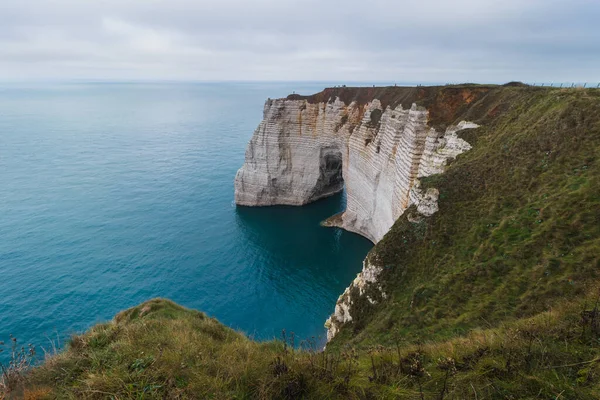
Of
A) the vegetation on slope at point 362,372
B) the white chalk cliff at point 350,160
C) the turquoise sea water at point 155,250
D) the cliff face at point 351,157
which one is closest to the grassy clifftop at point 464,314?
the vegetation on slope at point 362,372

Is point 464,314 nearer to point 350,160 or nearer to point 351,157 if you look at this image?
point 351,157

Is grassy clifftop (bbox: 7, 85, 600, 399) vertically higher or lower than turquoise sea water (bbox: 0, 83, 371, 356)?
higher

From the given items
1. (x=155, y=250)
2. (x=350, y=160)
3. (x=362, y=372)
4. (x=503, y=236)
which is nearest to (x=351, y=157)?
(x=350, y=160)

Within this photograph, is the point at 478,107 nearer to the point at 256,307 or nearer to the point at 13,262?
the point at 256,307

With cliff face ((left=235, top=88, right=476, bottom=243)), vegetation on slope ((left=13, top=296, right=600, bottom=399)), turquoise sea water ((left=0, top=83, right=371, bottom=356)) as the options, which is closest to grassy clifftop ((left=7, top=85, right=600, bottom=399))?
vegetation on slope ((left=13, top=296, right=600, bottom=399))

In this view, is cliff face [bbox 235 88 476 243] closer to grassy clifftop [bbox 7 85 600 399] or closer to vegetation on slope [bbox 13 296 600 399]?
grassy clifftop [bbox 7 85 600 399]
